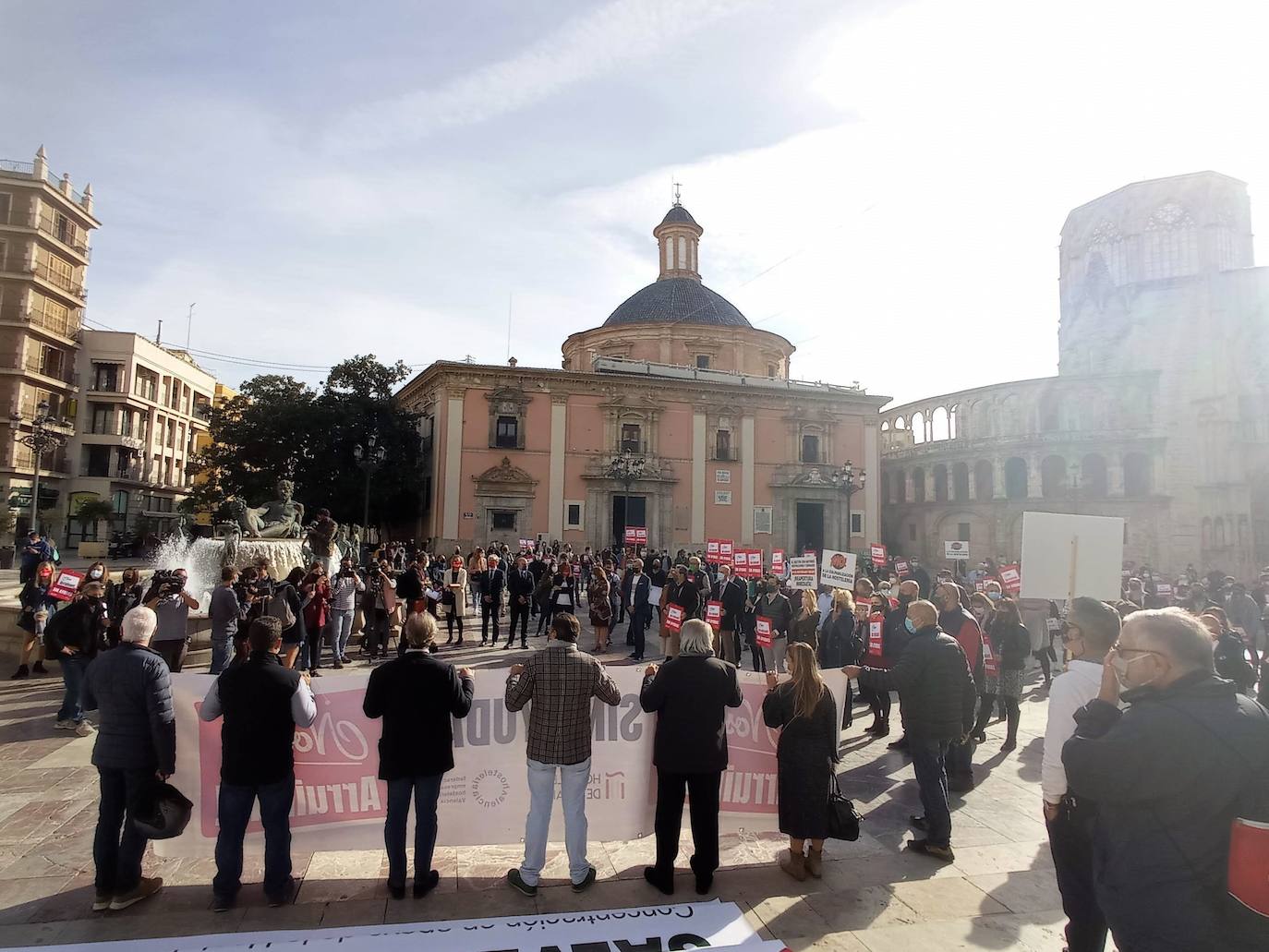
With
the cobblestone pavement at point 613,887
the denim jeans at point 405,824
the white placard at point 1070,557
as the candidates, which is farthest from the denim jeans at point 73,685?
the white placard at point 1070,557

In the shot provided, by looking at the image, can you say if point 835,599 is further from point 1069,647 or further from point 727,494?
point 727,494

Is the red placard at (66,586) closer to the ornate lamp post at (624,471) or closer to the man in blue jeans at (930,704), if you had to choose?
the man in blue jeans at (930,704)

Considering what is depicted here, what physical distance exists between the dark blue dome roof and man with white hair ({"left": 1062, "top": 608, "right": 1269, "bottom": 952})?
3665 centimetres

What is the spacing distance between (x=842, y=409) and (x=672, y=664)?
33.7 metres

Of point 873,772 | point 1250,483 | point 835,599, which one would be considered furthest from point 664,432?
point 1250,483

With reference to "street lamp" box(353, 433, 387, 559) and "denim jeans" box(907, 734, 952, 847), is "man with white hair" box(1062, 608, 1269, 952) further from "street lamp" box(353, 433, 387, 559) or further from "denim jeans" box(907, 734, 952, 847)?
"street lamp" box(353, 433, 387, 559)

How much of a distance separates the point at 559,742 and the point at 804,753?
152 centimetres

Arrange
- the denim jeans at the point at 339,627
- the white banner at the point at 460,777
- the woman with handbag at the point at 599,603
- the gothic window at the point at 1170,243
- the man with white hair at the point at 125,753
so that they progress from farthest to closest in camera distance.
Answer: the gothic window at the point at 1170,243
the woman with handbag at the point at 599,603
the denim jeans at the point at 339,627
the white banner at the point at 460,777
the man with white hair at the point at 125,753

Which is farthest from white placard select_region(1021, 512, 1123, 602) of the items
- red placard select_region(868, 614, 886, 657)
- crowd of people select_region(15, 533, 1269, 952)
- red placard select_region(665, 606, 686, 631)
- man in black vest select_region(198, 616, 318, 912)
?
man in black vest select_region(198, 616, 318, 912)

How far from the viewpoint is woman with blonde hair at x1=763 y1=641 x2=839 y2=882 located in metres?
4.37

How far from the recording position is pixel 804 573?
12953 millimetres

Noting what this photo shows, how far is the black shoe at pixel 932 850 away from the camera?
15.5 ft

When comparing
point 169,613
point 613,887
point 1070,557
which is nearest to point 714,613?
point 1070,557

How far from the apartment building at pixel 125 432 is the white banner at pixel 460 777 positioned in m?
33.8
